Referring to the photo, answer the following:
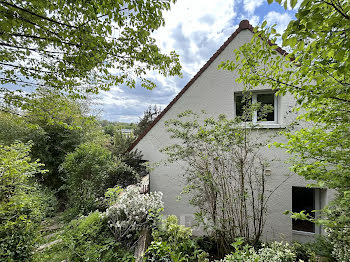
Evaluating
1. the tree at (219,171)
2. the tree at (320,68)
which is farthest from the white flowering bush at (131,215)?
the tree at (320,68)

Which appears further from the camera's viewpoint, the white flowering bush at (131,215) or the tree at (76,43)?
the white flowering bush at (131,215)

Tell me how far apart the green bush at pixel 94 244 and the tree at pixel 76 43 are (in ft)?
9.08

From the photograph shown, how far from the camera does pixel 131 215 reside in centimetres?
276

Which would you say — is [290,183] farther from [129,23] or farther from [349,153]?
[129,23]

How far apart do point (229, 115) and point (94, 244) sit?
4308 mm

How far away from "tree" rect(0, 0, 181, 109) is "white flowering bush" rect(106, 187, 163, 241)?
8.78ft

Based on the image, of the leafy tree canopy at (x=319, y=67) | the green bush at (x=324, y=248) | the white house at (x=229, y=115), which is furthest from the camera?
the white house at (x=229, y=115)

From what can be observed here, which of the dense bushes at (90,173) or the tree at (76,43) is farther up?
the tree at (76,43)

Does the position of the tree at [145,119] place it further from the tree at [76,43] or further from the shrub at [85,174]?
the tree at [76,43]

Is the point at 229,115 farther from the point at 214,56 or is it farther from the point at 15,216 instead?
the point at 15,216

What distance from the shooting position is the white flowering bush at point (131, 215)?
2654mm

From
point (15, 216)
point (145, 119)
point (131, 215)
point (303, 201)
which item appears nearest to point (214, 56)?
point (131, 215)

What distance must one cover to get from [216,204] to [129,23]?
4.05m

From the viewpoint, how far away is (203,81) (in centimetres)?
448
